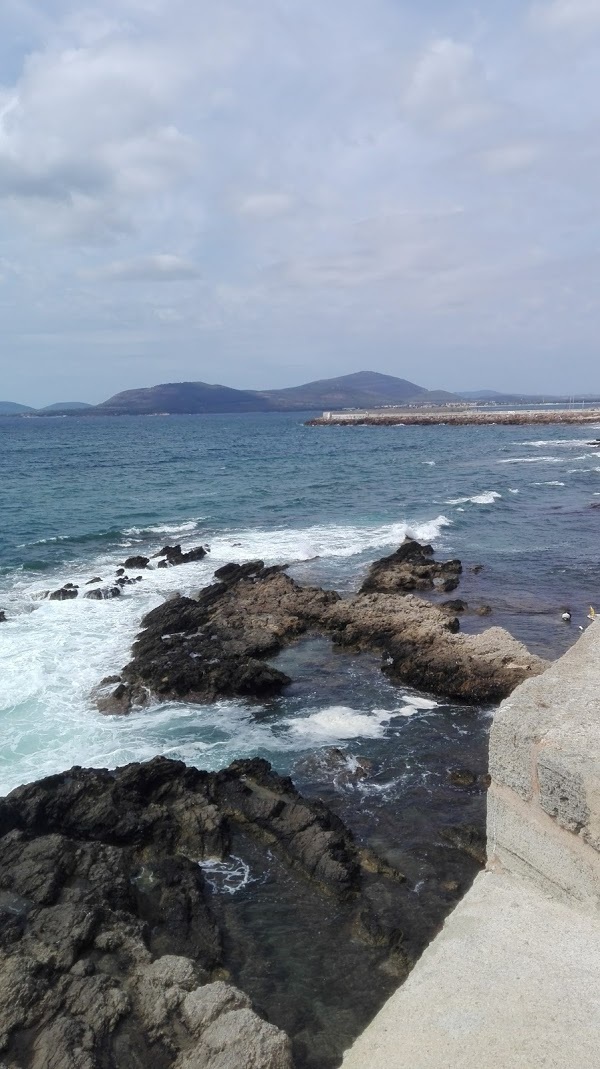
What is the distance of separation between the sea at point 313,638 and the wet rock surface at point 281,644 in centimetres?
52

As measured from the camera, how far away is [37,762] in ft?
43.0

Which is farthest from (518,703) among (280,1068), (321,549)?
(321,549)

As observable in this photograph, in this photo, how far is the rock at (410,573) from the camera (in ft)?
74.7

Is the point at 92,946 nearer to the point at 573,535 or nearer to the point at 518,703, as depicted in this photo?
the point at 518,703

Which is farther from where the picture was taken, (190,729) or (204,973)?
(190,729)

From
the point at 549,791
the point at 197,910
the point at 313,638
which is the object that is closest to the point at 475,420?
the point at 313,638

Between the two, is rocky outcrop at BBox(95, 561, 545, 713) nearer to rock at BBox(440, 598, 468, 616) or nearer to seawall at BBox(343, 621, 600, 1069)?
rock at BBox(440, 598, 468, 616)

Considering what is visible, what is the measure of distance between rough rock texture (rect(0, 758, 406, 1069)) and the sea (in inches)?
27.4

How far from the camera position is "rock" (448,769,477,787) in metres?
11.8

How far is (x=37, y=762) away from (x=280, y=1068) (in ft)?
27.8

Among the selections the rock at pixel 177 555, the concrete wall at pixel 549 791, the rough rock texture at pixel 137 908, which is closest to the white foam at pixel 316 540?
the rock at pixel 177 555

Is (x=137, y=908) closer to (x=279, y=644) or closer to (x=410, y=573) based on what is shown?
(x=279, y=644)

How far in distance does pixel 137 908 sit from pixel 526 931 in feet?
→ 17.3

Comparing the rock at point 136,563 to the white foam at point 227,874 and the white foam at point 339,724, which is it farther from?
the white foam at point 227,874
